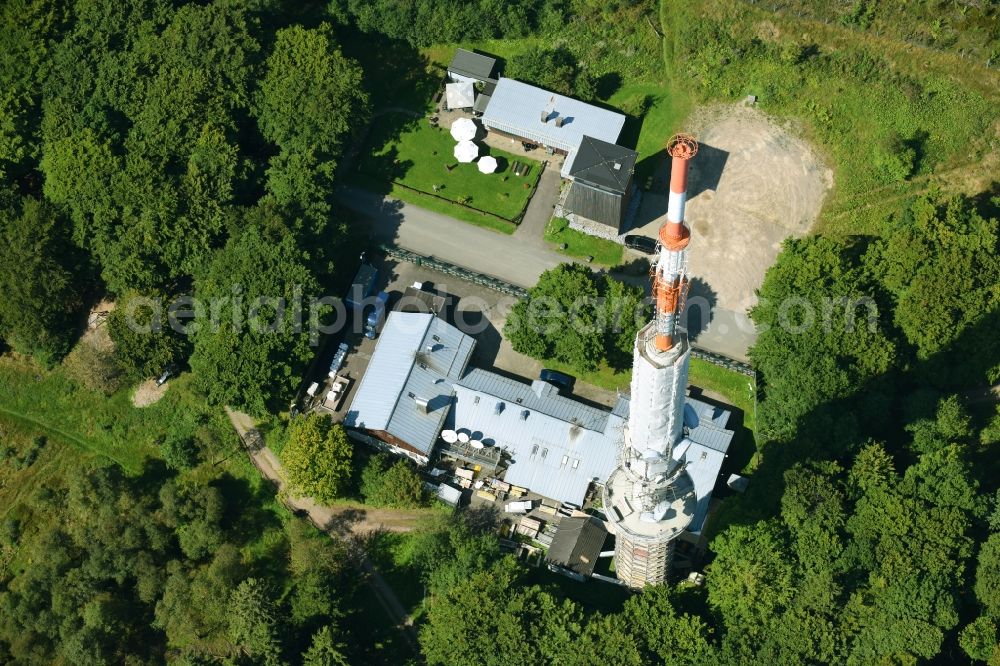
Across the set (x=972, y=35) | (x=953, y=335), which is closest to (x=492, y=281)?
(x=953, y=335)

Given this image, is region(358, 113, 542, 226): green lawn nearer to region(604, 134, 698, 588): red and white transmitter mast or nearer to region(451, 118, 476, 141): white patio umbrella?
region(451, 118, 476, 141): white patio umbrella

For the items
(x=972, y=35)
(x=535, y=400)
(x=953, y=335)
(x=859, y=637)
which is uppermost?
(x=972, y=35)

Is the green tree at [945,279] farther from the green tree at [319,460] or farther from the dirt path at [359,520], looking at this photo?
the green tree at [319,460]

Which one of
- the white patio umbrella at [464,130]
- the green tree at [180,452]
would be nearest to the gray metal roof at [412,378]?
the green tree at [180,452]

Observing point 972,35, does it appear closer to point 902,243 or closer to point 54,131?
point 902,243

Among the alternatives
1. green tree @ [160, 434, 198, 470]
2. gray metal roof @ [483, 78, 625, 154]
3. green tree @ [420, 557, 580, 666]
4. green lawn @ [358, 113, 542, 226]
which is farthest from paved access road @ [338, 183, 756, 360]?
green tree @ [420, 557, 580, 666]
